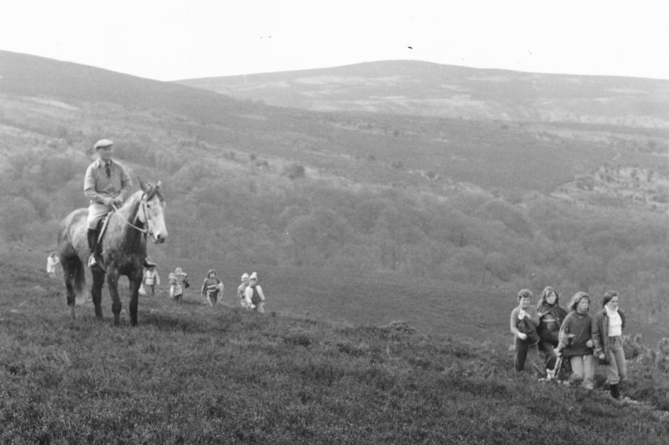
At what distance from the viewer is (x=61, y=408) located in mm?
8922

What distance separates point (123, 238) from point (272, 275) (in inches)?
1406

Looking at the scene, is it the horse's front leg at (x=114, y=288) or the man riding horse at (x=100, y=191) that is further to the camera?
the man riding horse at (x=100, y=191)

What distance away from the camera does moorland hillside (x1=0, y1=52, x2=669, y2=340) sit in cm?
5788

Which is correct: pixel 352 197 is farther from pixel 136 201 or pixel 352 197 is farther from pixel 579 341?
pixel 579 341

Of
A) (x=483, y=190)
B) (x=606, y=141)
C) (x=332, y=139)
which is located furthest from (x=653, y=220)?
(x=606, y=141)

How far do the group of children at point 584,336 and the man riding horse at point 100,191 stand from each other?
835cm

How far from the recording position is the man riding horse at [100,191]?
1507cm

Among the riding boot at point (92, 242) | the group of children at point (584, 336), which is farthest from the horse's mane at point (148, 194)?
the group of children at point (584, 336)

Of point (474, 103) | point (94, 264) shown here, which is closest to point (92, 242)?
point (94, 264)

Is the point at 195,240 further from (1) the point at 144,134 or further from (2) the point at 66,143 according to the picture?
(1) the point at 144,134

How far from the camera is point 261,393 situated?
34.5ft

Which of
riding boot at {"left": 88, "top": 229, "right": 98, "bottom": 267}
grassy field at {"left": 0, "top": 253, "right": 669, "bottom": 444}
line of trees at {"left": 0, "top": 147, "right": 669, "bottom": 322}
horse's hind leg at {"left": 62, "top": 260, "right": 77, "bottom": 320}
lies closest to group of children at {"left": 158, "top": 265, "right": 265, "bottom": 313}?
grassy field at {"left": 0, "top": 253, "right": 669, "bottom": 444}

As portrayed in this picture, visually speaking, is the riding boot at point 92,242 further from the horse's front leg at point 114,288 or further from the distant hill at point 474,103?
the distant hill at point 474,103

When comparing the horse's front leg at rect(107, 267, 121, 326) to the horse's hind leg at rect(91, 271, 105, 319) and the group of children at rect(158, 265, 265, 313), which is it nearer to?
the horse's hind leg at rect(91, 271, 105, 319)
